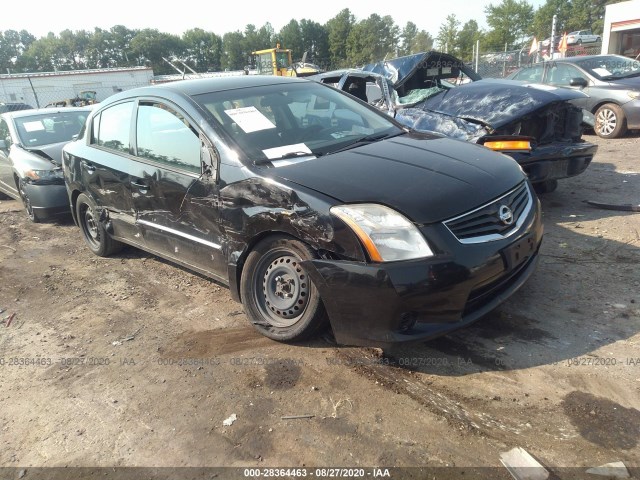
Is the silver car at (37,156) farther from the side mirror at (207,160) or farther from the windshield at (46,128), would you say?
the side mirror at (207,160)

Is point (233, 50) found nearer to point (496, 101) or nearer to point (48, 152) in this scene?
point (48, 152)

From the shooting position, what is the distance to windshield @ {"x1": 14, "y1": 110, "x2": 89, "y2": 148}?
23.7 ft

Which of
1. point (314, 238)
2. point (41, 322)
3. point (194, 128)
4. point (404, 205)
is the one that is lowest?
point (41, 322)

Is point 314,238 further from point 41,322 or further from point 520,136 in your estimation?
point 520,136

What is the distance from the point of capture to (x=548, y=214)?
525 cm

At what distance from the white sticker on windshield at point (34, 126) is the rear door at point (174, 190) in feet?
14.3

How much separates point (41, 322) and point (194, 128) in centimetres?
213

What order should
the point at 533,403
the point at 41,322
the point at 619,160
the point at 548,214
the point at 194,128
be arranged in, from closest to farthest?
the point at 533,403
the point at 194,128
the point at 41,322
the point at 548,214
the point at 619,160

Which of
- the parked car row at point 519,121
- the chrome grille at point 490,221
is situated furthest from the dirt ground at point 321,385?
the parked car row at point 519,121

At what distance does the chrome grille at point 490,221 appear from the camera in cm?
266

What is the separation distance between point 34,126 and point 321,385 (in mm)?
6890

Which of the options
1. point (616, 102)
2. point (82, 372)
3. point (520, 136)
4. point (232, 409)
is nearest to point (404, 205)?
point (232, 409)

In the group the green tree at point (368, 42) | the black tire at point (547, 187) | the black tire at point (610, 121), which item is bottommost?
the black tire at point (547, 187)

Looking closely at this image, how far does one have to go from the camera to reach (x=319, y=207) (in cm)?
272
